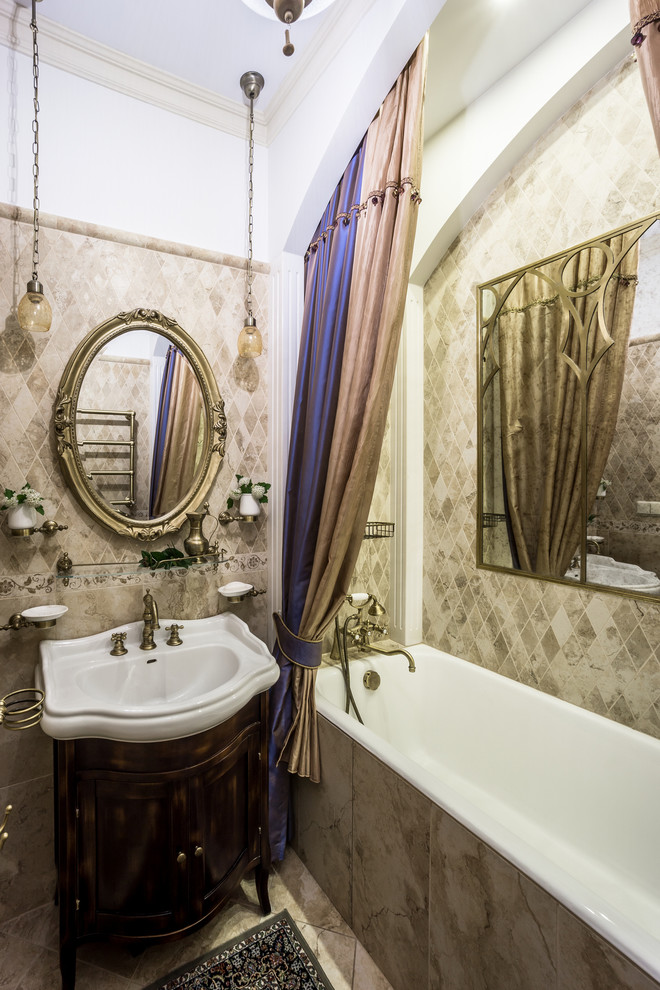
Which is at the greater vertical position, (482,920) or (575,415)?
(575,415)

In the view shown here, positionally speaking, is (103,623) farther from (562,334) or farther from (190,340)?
(562,334)

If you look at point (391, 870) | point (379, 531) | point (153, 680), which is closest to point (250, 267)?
point (379, 531)

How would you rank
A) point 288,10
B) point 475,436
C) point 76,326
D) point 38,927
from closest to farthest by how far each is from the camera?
point 288,10 < point 38,927 < point 76,326 < point 475,436

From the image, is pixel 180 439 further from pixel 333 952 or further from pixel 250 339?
pixel 333 952

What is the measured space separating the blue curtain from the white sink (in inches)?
9.2

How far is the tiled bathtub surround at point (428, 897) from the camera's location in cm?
94

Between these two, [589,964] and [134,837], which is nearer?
[589,964]

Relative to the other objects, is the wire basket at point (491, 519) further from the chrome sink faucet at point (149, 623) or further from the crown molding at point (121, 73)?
the crown molding at point (121, 73)

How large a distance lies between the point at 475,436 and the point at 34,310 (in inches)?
66.4

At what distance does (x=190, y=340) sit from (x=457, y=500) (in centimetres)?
132

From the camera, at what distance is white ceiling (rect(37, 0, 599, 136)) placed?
61.6 inches

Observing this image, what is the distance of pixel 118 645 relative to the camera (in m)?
1.65

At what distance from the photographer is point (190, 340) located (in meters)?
1.90

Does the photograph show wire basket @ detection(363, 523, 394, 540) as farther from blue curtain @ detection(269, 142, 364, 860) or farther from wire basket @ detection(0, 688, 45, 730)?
wire basket @ detection(0, 688, 45, 730)
